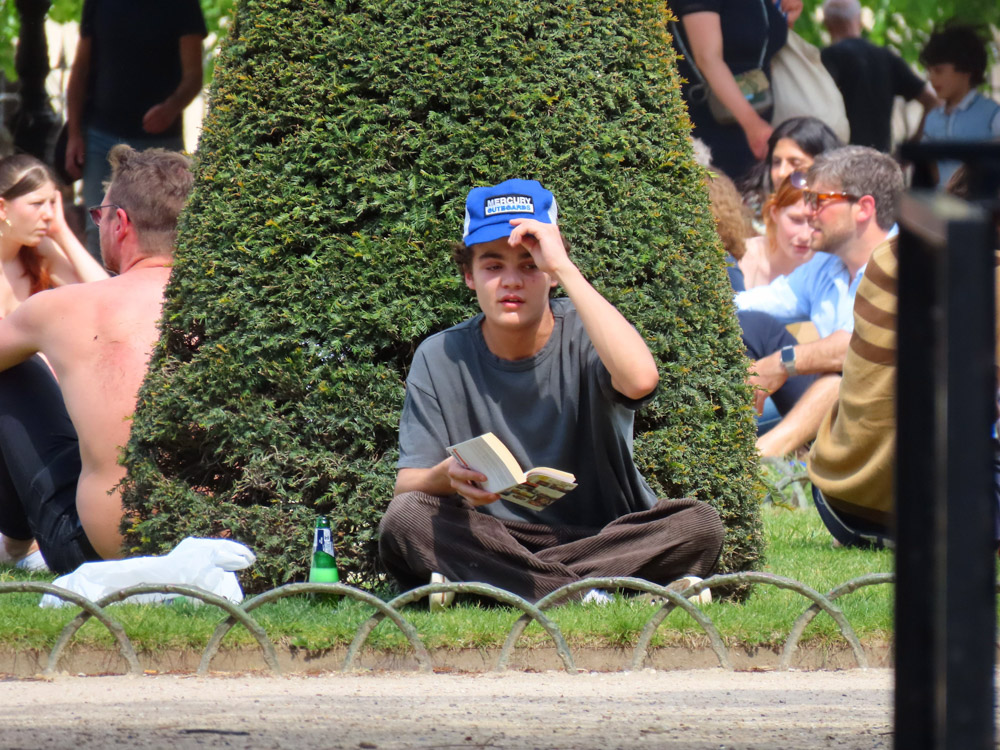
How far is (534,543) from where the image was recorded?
416 cm

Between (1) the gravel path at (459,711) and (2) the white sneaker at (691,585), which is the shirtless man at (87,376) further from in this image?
(2) the white sneaker at (691,585)

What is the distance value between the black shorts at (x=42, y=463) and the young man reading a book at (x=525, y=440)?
154cm

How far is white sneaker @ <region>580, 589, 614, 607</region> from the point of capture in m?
4.08

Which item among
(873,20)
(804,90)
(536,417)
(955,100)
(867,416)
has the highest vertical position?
(873,20)

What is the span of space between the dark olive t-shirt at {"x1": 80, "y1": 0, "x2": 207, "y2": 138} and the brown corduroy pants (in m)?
7.32

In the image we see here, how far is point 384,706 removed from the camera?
321 centimetres

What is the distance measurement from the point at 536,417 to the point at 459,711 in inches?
47.3

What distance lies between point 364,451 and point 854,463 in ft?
5.58

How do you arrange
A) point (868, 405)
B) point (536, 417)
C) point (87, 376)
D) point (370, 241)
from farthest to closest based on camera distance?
point (87, 376) < point (868, 405) < point (370, 241) < point (536, 417)

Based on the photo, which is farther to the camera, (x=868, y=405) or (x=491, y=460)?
(x=868, y=405)

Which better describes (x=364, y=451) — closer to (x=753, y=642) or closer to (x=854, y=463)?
(x=753, y=642)

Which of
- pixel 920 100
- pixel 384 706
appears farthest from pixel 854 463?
pixel 920 100

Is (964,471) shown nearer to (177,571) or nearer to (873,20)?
(177,571)

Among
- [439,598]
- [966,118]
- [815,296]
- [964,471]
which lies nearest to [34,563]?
[439,598]
